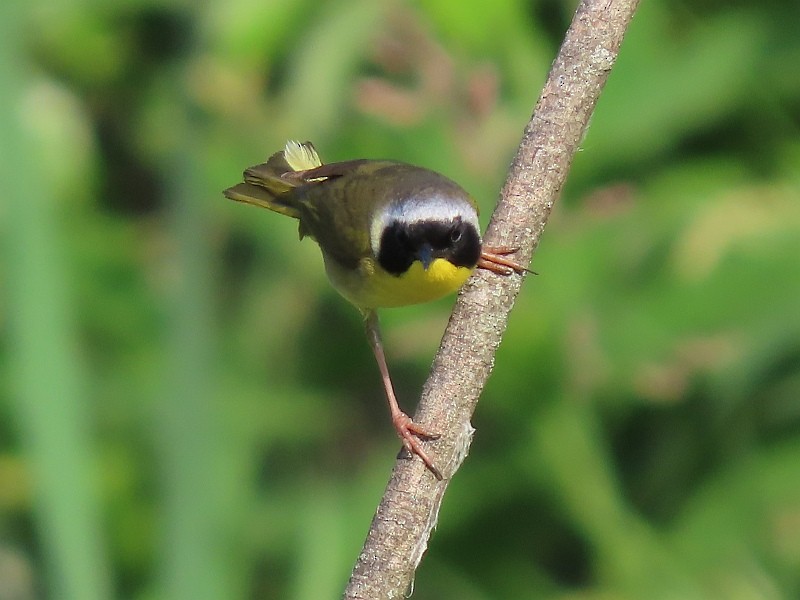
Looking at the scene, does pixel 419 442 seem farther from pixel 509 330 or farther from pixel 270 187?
pixel 509 330

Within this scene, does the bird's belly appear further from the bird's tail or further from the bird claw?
the bird claw

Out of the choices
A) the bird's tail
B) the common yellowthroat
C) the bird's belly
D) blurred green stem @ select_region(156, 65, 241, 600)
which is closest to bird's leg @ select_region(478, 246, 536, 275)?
the common yellowthroat

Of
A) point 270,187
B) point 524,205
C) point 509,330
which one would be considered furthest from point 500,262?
point 509,330

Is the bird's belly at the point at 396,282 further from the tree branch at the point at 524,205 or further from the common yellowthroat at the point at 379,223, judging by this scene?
the tree branch at the point at 524,205

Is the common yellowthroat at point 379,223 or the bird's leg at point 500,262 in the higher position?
the bird's leg at point 500,262

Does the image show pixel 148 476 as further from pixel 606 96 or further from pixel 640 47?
pixel 640 47

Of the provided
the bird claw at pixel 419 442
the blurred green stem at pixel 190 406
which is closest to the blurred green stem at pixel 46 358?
the blurred green stem at pixel 190 406
